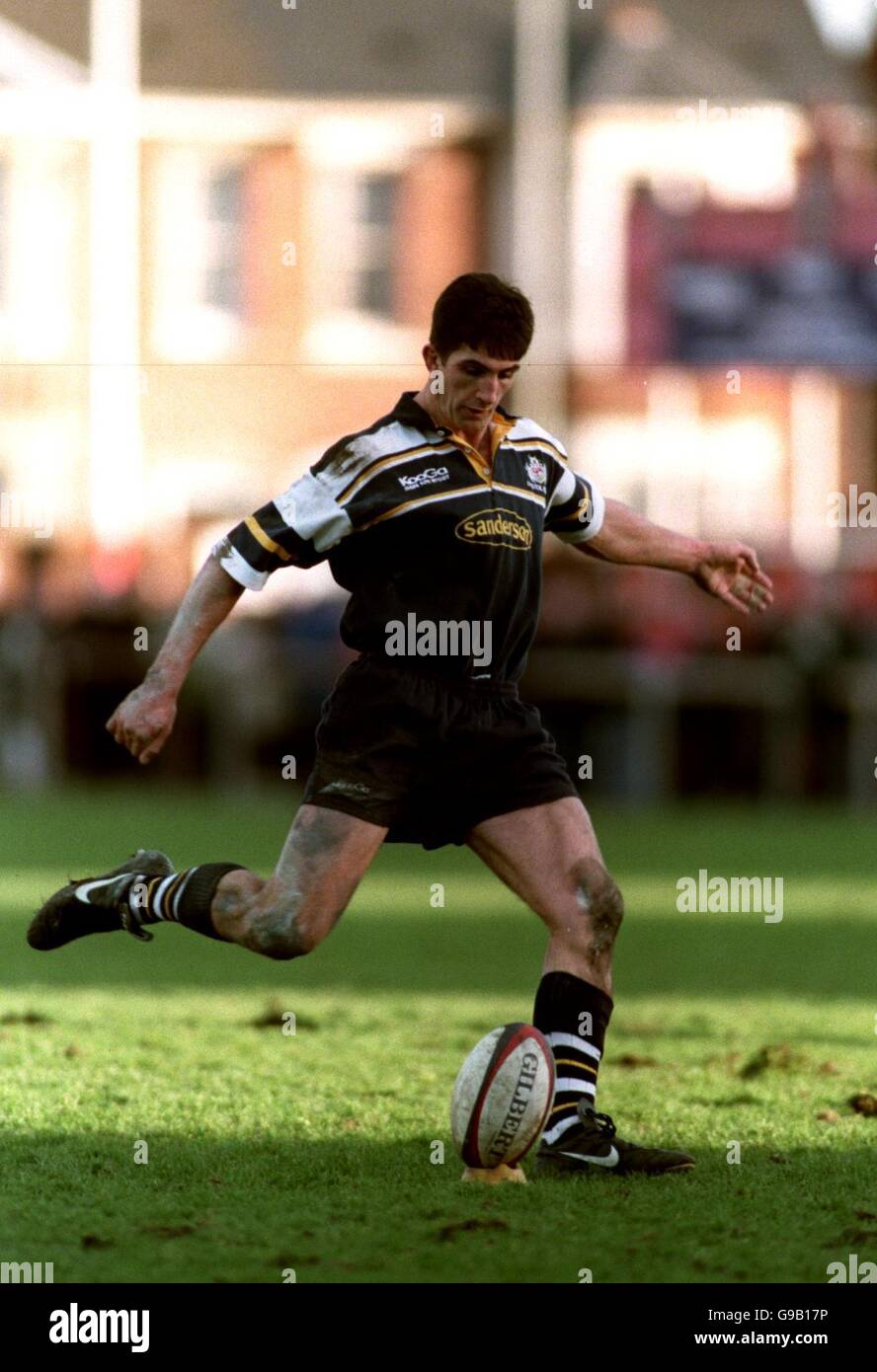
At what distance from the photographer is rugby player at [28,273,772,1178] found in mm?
6551

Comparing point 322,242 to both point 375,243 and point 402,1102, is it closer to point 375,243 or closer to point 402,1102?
point 375,243

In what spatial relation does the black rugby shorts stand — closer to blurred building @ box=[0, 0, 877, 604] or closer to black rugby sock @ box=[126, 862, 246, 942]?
black rugby sock @ box=[126, 862, 246, 942]

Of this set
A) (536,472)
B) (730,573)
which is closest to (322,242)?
(730,573)

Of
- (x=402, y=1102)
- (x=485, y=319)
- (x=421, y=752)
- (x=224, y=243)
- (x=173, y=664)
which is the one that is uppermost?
(x=224, y=243)

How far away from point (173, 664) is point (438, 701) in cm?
72

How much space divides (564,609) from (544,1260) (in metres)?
20.5

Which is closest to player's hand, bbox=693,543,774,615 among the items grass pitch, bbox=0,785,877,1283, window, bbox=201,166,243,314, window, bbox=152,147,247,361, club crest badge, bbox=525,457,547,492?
club crest badge, bbox=525,457,547,492

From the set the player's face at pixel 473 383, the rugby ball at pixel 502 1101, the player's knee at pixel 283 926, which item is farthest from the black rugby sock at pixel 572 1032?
the player's face at pixel 473 383

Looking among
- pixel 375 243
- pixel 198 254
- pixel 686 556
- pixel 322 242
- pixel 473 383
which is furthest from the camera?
pixel 375 243

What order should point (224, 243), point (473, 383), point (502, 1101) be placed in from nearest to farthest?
point (502, 1101), point (473, 383), point (224, 243)

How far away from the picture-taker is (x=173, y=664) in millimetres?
6633

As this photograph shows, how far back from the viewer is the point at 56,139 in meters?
34.3

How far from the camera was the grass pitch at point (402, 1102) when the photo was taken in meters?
5.57

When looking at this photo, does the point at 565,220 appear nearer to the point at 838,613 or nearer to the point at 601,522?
the point at 838,613
